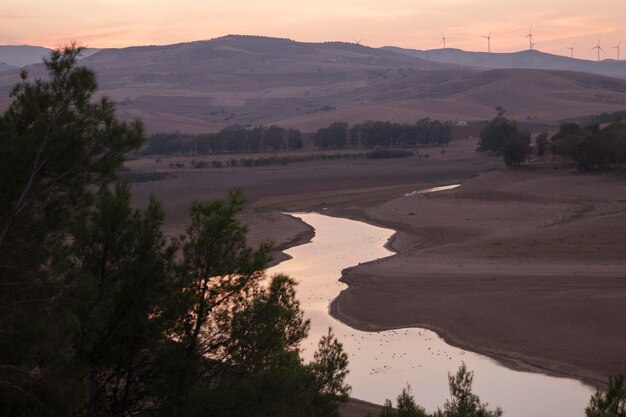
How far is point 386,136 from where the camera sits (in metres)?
108

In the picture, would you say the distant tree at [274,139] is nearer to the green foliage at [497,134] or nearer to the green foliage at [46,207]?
the green foliage at [497,134]

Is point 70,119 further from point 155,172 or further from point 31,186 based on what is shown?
point 155,172

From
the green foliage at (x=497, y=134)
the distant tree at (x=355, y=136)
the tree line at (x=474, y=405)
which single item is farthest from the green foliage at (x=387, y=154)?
the tree line at (x=474, y=405)

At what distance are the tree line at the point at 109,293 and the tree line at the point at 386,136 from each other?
9512cm

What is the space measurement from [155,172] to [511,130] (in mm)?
35133

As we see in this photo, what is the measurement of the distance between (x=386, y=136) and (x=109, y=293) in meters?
97.3

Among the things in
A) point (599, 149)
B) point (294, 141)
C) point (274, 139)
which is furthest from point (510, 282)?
point (294, 141)

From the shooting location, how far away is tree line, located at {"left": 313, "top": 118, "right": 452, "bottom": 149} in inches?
4247

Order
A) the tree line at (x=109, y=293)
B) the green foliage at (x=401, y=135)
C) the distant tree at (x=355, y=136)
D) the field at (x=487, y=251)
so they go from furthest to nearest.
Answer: the distant tree at (x=355, y=136) → the green foliage at (x=401, y=135) → the field at (x=487, y=251) → the tree line at (x=109, y=293)

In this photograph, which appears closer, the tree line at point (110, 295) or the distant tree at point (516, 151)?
the tree line at point (110, 295)

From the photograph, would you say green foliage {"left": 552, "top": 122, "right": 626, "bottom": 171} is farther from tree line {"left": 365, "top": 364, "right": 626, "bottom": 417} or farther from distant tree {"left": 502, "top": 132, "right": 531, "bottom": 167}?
tree line {"left": 365, "top": 364, "right": 626, "bottom": 417}

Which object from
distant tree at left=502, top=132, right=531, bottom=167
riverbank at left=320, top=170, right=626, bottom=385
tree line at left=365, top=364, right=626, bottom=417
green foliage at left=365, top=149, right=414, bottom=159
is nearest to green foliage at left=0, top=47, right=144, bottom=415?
tree line at left=365, top=364, right=626, bottom=417

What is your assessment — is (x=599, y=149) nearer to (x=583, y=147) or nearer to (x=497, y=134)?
(x=583, y=147)

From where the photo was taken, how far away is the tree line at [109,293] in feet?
34.7
